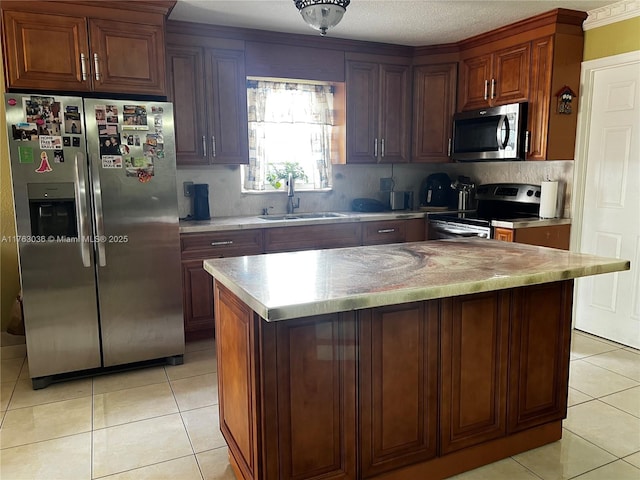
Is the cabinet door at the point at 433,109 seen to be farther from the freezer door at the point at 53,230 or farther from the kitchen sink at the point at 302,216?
the freezer door at the point at 53,230

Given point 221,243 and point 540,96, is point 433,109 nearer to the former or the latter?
point 540,96

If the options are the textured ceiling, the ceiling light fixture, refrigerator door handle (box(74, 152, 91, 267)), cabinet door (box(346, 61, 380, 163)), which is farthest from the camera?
cabinet door (box(346, 61, 380, 163))

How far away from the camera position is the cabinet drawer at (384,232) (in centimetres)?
414

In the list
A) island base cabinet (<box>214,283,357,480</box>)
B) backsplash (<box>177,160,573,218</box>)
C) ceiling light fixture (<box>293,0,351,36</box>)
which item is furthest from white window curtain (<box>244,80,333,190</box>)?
island base cabinet (<box>214,283,357,480</box>)

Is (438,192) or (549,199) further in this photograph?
(438,192)

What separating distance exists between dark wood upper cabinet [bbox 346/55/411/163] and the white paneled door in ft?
4.92

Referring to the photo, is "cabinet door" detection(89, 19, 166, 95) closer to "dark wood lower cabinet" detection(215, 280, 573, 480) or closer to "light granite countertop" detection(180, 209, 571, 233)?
"light granite countertop" detection(180, 209, 571, 233)

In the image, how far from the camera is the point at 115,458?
2.21 metres

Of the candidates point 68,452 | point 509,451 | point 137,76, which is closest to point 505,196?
point 509,451

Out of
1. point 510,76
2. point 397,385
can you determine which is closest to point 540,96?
point 510,76

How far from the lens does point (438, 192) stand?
4.79m

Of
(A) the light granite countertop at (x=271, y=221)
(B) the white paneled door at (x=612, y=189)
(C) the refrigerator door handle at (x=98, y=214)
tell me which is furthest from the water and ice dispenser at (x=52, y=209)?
(B) the white paneled door at (x=612, y=189)

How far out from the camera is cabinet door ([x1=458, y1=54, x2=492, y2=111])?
4.10 m

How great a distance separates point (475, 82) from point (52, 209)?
11.5ft
